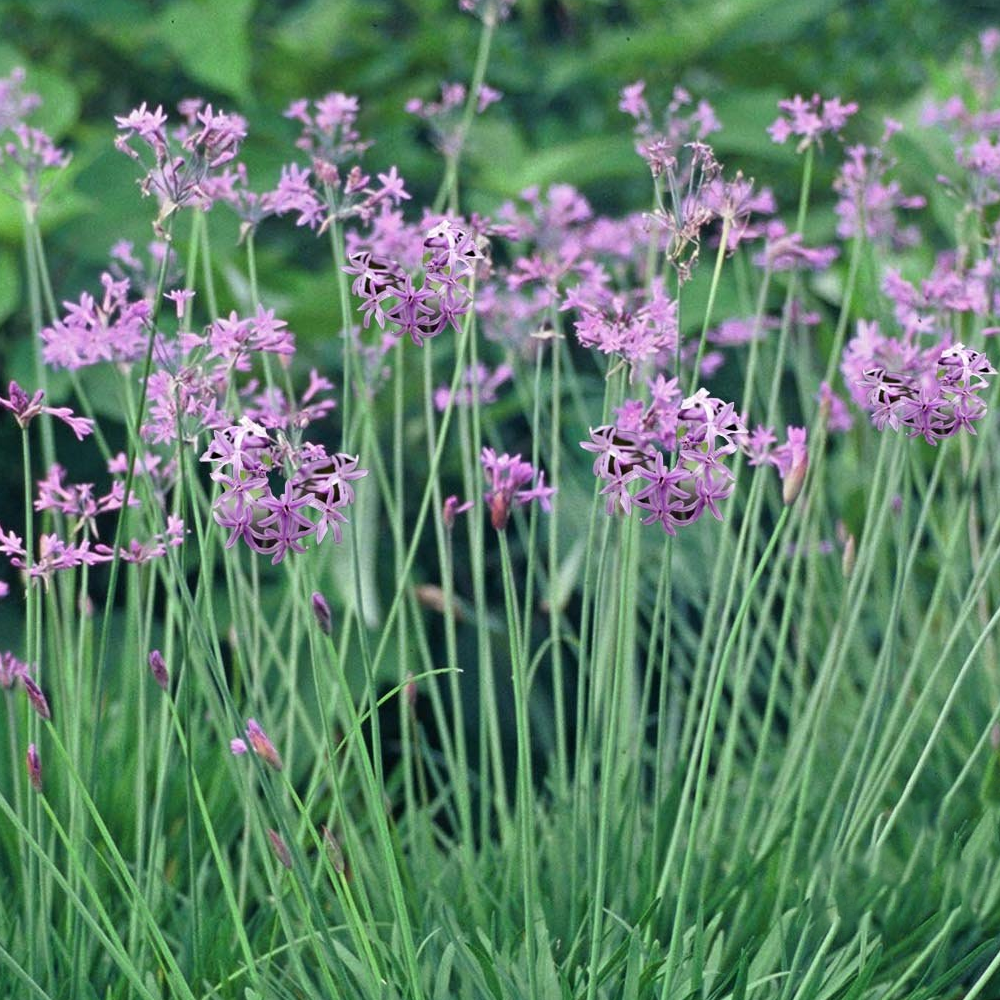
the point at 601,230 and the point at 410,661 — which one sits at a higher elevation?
the point at 601,230

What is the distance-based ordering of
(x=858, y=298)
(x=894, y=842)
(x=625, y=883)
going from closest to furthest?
(x=625, y=883) → (x=894, y=842) → (x=858, y=298)

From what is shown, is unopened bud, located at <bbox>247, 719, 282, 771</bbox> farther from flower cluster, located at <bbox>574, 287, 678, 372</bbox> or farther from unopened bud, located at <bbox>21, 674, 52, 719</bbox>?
flower cluster, located at <bbox>574, 287, 678, 372</bbox>

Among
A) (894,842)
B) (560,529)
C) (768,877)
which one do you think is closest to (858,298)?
(560,529)

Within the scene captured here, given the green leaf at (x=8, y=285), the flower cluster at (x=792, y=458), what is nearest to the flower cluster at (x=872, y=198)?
the flower cluster at (x=792, y=458)

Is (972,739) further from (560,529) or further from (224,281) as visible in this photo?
(224,281)

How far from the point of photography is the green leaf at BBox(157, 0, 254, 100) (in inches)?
95.7

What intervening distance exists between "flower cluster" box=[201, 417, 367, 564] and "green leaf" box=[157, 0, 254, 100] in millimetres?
1695

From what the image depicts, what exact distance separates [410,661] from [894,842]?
2.45 feet

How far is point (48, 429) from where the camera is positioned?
1.46 meters

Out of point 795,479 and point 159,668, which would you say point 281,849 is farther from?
point 795,479

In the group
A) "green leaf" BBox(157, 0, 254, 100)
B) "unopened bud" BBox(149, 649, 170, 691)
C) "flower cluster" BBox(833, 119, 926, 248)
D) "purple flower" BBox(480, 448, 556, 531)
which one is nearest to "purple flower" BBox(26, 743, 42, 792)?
"unopened bud" BBox(149, 649, 170, 691)

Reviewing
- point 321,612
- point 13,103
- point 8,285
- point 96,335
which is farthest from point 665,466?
point 8,285

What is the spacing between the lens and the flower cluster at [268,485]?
82cm

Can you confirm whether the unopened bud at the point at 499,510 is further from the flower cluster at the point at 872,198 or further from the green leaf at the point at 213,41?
the green leaf at the point at 213,41
